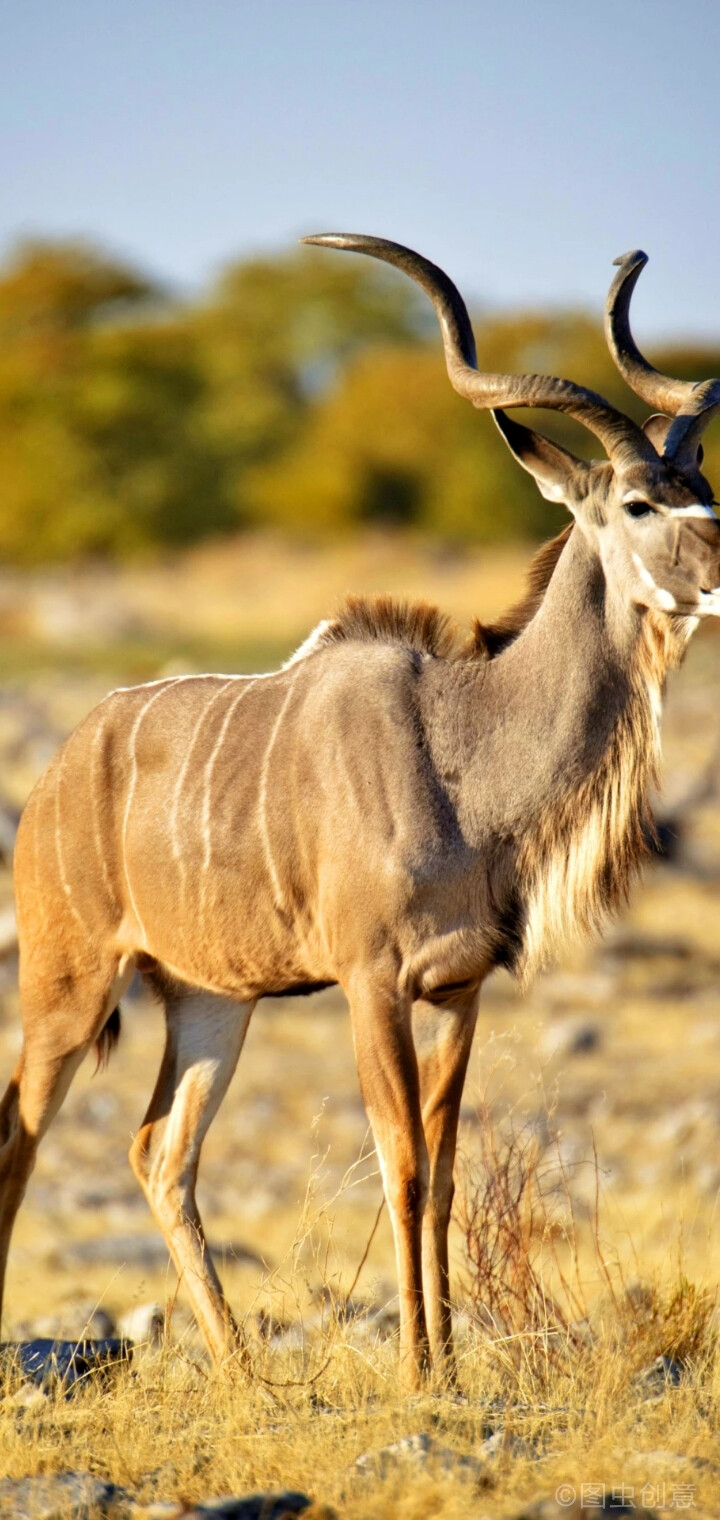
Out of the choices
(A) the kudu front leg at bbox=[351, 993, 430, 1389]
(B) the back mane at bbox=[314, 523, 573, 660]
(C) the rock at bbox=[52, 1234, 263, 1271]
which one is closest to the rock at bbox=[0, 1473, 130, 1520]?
(A) the kudu front leg at bbox=[351, 993, 430, 1389]

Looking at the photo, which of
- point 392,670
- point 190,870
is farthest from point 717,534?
point 190,870

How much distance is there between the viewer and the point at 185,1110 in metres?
4.60

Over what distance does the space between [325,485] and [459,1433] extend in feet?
117

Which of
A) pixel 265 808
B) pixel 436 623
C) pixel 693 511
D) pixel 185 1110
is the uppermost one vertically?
pixel 693 511

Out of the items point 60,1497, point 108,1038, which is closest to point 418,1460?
point 60,1497

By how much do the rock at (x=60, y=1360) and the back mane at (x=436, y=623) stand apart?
5.80 ft

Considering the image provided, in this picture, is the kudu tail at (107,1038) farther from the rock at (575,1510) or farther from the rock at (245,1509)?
the rock at (575,1510)

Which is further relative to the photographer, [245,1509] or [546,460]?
[546,460]

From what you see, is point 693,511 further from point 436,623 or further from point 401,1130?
point 401,1130

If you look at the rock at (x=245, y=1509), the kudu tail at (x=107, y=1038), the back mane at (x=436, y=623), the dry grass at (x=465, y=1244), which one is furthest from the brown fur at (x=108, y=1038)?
the rock at (x=245, y=1509)

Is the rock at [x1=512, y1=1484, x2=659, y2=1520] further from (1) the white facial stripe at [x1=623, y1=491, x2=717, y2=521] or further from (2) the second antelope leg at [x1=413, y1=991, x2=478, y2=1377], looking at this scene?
(1) the white facial stripe at [x1=623, y1=491, x2=717, y2=521]

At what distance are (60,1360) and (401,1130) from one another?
1122mm

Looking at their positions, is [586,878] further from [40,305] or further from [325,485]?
[40,305]

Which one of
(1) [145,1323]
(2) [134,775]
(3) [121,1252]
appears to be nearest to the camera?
(2) [134,775]
